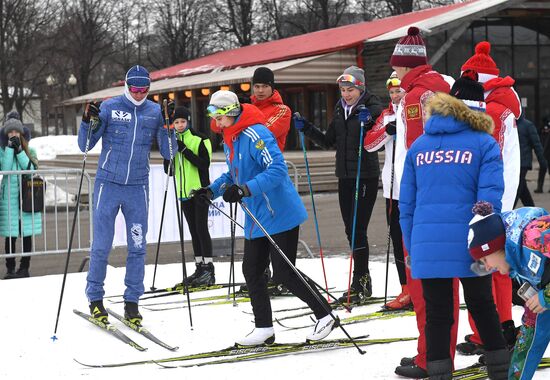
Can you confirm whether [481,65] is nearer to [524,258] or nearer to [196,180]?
[524,258]

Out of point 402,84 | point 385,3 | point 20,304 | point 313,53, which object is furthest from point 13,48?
point 402,84

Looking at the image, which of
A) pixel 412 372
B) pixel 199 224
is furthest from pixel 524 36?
pixel 412 372

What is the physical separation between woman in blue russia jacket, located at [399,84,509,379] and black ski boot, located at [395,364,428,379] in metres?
0.48

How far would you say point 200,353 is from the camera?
5859mm

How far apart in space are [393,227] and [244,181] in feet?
5.00

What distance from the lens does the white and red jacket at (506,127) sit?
207 inches

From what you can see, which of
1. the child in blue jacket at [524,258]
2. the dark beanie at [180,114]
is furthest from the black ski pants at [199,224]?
the child in blue jacket at [524,258]

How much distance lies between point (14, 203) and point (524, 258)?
292 inches

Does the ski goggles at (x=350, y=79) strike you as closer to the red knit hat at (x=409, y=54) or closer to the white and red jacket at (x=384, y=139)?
the white and red jacket at (x=384, y=139)

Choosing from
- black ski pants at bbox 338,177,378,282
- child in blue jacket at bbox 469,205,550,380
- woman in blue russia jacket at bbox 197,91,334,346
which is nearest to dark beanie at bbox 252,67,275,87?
black ski pants at bbox 338,177,378,282

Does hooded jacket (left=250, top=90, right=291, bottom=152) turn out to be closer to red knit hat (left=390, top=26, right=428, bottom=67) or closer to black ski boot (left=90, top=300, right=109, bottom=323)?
red knit hat (left=390, top=26, right=428, bottom=67)

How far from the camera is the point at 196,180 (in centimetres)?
860

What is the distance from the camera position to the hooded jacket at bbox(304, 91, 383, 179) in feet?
23.5

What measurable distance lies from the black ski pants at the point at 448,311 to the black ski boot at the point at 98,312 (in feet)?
9.84
